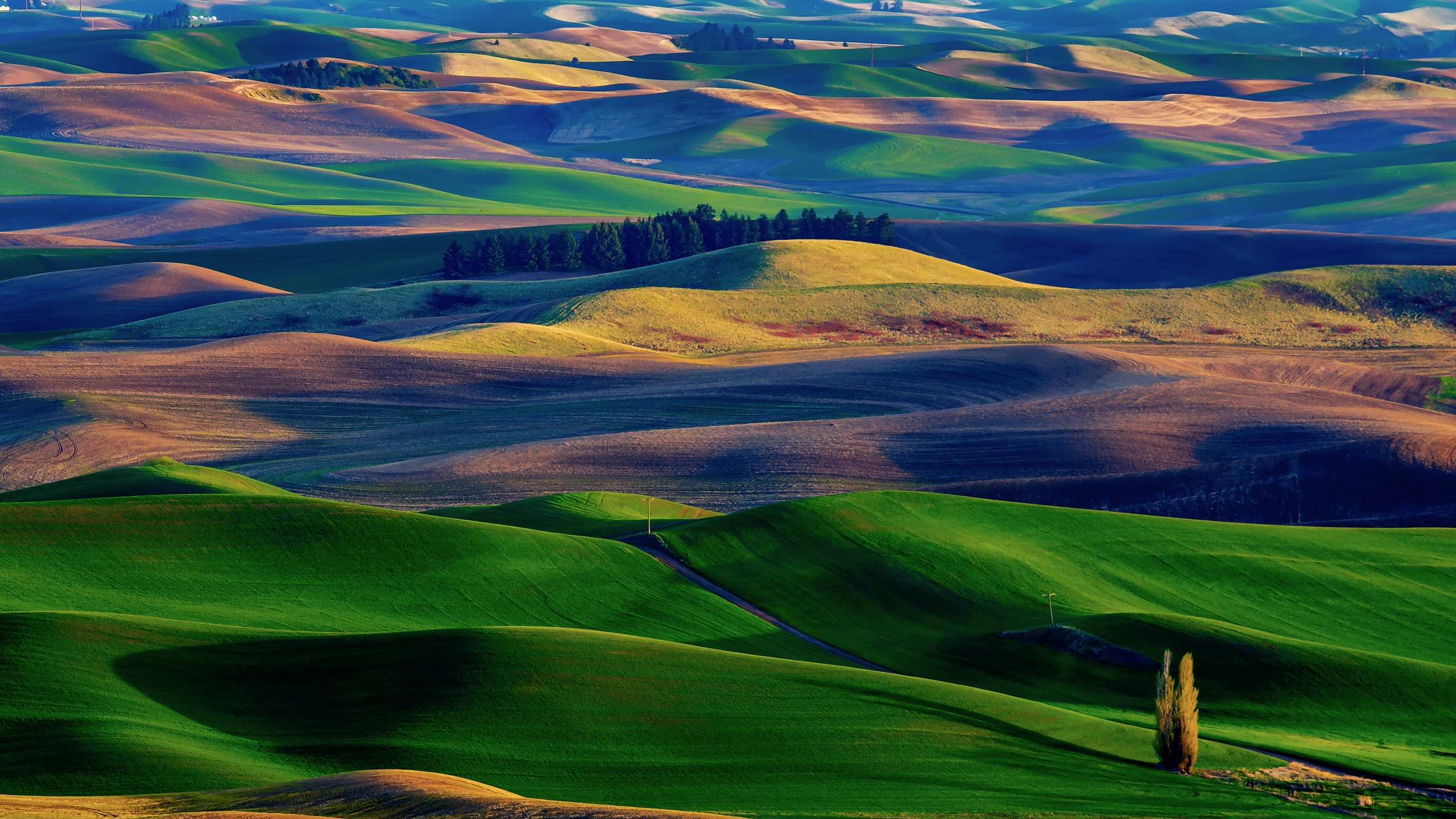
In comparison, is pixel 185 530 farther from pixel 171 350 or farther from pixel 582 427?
pixel 171 350

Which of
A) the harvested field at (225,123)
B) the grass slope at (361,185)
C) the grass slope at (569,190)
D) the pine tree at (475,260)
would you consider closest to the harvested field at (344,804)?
the pine tree at (475,260)

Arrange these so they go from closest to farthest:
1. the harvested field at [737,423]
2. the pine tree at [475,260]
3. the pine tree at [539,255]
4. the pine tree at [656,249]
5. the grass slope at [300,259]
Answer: the harvested field at [737,423], the pine tree at [475,260], the grass slope at [300,259], the pine tree at [539,255], the pine tree at [656,249]

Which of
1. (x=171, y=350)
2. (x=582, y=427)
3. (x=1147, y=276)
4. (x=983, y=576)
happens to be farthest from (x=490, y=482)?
(x=1147, y=276)

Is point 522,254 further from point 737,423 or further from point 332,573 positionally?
point 332,573

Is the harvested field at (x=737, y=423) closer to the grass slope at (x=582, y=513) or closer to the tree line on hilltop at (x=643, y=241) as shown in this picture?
the grass slope at (x=582, y=513)

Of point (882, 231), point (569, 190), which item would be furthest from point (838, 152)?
point (882, 231)
